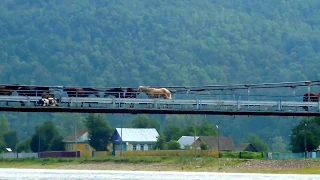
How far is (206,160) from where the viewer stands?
160250 millimetres

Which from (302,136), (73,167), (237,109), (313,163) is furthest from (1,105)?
(302,136)

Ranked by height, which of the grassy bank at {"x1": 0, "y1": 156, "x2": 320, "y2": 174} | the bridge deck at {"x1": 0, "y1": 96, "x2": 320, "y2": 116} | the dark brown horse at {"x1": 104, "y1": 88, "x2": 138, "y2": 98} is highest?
the dark brown horse at {"x1": 104, "y1": 88, "x2": 138, "y2": 98}

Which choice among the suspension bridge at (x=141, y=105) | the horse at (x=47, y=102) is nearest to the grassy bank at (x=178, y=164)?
the suspension bridge at (x=141, y=105)

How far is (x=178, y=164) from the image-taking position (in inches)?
6309

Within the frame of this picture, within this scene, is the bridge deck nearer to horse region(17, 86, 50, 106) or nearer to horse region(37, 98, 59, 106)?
horse region(37, 98, 59, 106)

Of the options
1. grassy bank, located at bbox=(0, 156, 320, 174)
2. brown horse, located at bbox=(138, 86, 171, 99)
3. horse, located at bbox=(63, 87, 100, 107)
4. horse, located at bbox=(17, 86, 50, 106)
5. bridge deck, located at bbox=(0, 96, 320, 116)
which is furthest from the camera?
grassy bank, located at bbox=(0, 156, 320, 174)

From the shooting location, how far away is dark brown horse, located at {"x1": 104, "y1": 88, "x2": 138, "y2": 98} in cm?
9012

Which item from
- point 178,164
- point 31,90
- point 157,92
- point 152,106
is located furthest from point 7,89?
point 178,164

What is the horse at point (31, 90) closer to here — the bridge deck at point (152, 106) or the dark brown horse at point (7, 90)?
the dark brown horse at point (7, 90)

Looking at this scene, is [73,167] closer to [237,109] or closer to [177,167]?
[177,167]

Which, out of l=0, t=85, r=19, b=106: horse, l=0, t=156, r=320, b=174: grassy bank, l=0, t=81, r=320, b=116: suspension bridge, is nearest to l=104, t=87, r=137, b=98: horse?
l=0, t=81, r=320, b=116: suspension bridge

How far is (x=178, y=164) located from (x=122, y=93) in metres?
70.5

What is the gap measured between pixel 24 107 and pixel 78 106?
485 centimetres

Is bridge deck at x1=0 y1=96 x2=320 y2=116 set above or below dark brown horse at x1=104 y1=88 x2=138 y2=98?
below
